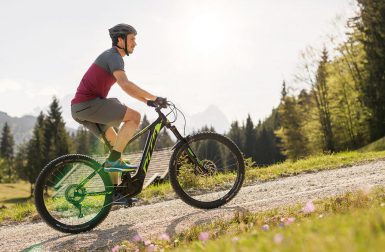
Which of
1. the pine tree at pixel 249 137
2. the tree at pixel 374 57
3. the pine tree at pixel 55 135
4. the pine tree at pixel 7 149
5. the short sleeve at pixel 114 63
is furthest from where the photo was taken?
the pine tree at pixel 7 149

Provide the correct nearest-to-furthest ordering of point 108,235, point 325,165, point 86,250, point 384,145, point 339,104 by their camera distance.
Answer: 1. point 86,250
2. point 108,235
3. point 325,165
4. point 384,145
5. point 339,104

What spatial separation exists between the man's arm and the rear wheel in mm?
1143

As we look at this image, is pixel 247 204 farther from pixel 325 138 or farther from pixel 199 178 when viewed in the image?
pixel 325 138

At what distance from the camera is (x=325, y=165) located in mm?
10641

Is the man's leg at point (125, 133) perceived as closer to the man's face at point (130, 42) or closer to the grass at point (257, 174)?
the man's face at point (130, 42)

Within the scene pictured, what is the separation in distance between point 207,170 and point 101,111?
1900 millimetres

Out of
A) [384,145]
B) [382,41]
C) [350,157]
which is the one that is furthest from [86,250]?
[382,41]

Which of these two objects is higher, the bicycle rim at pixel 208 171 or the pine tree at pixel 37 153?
the pine tree at pixel 37 153

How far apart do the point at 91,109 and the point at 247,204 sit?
2643mm

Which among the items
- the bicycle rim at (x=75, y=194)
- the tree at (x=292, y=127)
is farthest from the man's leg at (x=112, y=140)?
the tree at (x=292, y=127)

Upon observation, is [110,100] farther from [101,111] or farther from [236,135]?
[236,135]

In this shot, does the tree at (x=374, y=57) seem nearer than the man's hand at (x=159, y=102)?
No

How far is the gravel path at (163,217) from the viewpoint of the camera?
16.7 feet

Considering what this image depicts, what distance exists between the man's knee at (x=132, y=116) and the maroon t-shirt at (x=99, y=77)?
1.45 ft
